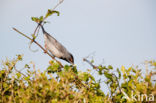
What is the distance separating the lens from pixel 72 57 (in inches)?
183

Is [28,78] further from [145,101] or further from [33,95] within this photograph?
[145,101]

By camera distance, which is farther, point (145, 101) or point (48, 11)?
point (48, 11)

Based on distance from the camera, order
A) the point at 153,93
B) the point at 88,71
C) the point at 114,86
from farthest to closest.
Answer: the point at 88,71 → the point at 114,86 → the point at 153,93

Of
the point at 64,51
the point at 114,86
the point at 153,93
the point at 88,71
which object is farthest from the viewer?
the point at 64,51

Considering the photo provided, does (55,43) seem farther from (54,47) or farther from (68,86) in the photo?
(68,86)

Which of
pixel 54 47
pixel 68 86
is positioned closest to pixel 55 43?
pixel 54 47

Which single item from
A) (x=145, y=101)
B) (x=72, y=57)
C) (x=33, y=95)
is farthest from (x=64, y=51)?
(x=145, y=101)

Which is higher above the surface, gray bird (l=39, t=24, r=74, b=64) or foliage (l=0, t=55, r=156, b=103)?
gray bird (l=39, t=24, r=74, b=64)

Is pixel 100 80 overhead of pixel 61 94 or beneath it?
overhead

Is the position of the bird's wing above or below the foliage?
above

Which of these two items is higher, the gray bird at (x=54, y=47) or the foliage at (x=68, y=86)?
the gray bird at (x=54, y=47)

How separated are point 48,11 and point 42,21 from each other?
0.75 ft

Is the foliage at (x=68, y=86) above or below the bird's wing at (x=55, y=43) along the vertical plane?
below

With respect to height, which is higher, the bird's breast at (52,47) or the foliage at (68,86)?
the bird's breast at (52,47)
